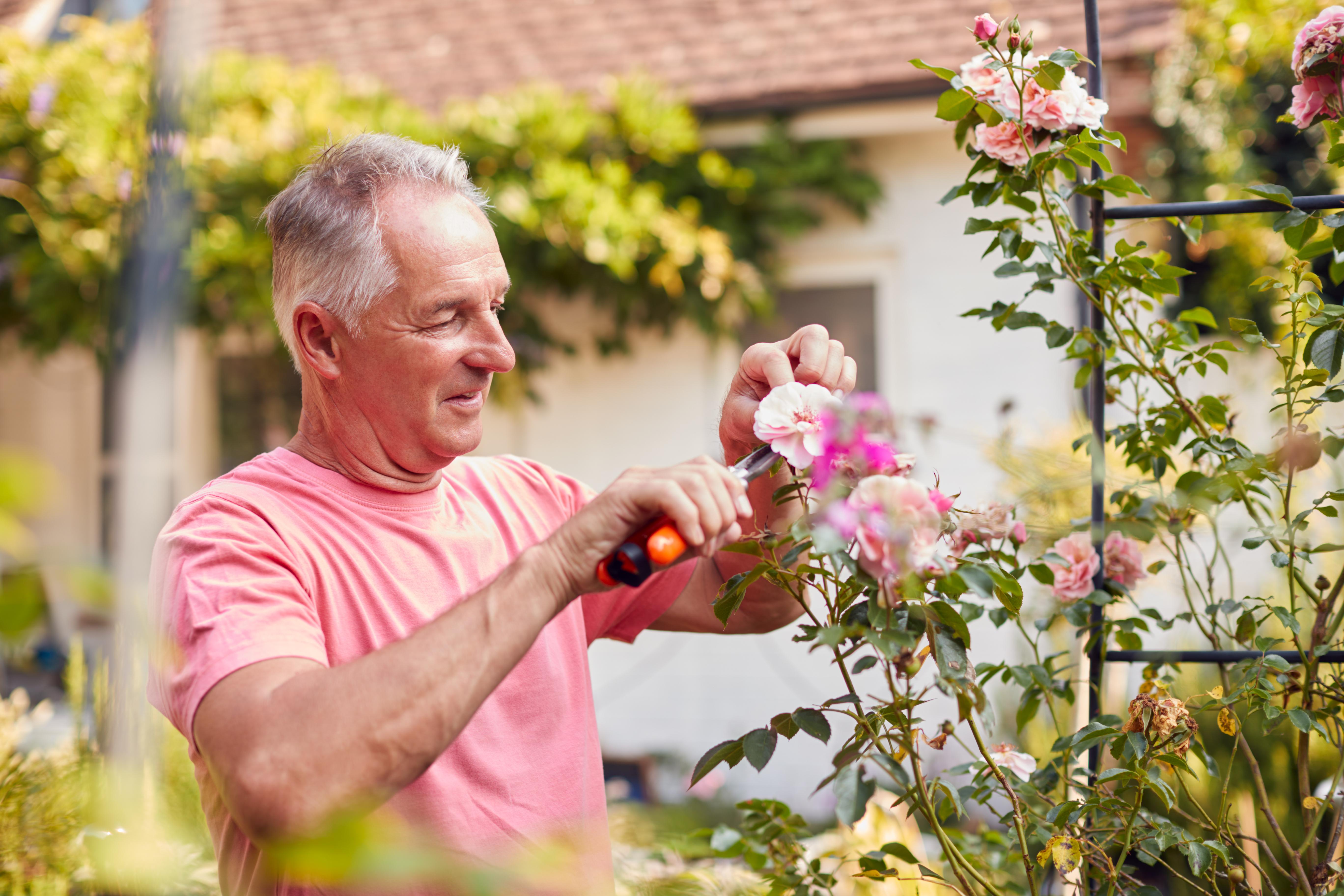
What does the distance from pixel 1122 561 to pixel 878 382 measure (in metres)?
3.50

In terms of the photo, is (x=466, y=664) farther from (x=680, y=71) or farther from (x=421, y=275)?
(x=680, y=71)

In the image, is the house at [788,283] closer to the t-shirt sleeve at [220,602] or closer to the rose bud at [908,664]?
the rose bud at [908,664]

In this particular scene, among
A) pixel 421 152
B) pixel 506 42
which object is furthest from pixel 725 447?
pixel 506 42

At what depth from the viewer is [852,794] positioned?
1.21 meters

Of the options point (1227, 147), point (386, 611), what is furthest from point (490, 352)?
point (1227, 147)

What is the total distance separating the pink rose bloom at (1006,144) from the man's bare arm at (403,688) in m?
0.71

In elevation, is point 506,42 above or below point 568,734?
above

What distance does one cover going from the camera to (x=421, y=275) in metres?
1.39

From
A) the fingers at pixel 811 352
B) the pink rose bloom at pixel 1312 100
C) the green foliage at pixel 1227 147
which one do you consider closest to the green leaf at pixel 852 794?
Result: the fingers at pixel 811 352

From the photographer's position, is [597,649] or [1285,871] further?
[597,649]

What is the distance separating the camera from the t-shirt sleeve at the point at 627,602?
5.46 ft

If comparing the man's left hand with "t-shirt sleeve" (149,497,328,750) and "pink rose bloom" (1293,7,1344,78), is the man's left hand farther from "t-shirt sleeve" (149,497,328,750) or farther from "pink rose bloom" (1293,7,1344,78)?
"pink rose bloom" (1293,7,1344,78)

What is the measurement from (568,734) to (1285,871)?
97 centimetres

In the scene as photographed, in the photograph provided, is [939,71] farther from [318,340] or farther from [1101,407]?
[318,340]
